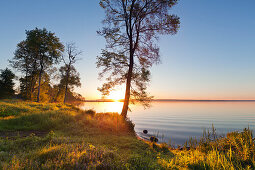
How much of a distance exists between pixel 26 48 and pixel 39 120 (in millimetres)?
30470

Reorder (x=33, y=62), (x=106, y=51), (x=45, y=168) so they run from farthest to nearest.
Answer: (x=33, y=62), (x=106, y=51), (x=45, y=168)

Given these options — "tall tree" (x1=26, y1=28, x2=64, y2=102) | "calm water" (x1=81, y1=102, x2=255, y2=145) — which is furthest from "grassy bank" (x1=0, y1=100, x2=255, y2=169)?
"tall tree" (x1=26, y1=28, x2=64, y2=102)

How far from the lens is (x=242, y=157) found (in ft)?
13.3

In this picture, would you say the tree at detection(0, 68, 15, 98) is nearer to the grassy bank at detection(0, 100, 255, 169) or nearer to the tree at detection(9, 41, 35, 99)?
the tree at detection(9, 41, 35, 99)

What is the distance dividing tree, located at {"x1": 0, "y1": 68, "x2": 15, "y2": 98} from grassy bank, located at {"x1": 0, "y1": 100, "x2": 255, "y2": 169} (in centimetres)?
2278

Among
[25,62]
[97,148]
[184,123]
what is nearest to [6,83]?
[25,62]

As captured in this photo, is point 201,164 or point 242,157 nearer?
point 201,164

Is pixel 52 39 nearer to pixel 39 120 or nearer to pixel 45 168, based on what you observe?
pixel 39 120

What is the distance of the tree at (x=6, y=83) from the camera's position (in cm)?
2832

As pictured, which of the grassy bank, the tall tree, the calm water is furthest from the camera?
the tall tree

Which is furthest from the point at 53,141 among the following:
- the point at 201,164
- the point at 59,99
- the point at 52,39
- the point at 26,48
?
the point at 59,99

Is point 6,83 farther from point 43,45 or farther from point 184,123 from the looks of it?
point 184,123

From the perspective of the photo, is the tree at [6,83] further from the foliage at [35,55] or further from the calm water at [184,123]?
the calm water at [184,123]

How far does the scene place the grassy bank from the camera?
3.42 metres
